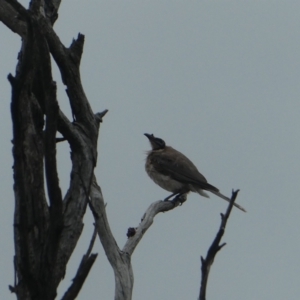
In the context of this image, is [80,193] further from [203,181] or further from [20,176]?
[203,181]

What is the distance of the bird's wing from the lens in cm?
1220

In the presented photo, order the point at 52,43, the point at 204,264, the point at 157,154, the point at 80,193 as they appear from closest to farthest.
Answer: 1. the point at 204,264
2. the point at 80,193
3. the point at 52,43
4. the point at 157,154

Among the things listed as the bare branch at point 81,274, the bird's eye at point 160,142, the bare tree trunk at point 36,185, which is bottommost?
the bare branch at point 81,274

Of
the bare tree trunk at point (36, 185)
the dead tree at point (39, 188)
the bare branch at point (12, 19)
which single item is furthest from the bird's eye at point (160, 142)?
the bare tree trunk at point (36, 185)

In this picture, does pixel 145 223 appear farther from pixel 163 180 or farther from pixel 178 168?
pixel 178 168

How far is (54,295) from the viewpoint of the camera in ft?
13.1

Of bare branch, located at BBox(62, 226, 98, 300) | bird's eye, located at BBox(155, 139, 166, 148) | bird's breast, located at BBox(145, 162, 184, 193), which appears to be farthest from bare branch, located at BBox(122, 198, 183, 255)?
bird's eye, located at BBox(155, 139, 166, 148)

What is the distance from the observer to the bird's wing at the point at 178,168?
40.0ft

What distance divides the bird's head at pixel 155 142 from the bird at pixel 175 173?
175 mm

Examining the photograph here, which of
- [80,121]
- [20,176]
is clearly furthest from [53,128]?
[80,121]

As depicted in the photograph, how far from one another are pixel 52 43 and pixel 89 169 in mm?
1013

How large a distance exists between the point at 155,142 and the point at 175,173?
4.53 ft

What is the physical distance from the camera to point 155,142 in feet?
44.8

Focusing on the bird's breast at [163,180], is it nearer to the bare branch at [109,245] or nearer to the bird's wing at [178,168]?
the bird's wing at [178,168]
